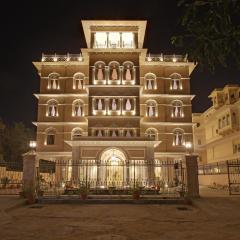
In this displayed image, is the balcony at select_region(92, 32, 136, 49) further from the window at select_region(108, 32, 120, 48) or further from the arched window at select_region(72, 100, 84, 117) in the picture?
the arched window at select_region(72, 100, 84, 117)

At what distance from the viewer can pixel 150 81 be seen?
39.0m

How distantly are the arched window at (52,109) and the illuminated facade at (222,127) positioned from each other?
1982 cm

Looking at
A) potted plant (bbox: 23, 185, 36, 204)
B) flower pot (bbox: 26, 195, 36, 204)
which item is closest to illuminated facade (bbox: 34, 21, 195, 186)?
potted plant (bbox: 23, 185, 36, 204)

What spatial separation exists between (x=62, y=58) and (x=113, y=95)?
29.9 feet

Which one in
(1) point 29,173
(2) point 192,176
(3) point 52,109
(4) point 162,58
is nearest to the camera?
(2) point 192,176

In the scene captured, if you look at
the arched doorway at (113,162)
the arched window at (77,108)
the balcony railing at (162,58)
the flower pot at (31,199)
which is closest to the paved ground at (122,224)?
the flower pot at (31,199)

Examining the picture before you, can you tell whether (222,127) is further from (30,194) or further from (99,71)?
(30,194)

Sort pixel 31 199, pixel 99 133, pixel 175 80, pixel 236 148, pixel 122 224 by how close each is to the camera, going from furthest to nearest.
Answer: pixel 175 80, pixel 236 148, pixel 99 133, pixel 31 199, pixel 122 224

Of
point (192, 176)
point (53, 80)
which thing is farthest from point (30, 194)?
point (53, 80)

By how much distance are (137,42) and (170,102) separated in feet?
26.7

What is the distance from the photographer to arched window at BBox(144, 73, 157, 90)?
3878 cm

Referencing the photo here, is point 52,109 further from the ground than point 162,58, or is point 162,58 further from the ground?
point 162,58

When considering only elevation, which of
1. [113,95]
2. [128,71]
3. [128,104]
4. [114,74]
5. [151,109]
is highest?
[128,71]

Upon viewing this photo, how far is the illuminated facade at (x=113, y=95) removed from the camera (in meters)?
34.7
